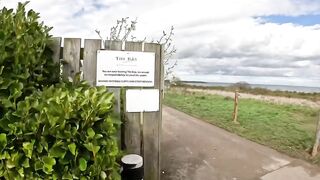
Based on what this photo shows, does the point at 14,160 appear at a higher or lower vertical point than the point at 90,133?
lower

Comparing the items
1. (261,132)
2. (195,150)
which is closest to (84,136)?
(195,150)

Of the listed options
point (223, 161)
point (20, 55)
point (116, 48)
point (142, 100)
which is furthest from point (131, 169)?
point (223, 161)

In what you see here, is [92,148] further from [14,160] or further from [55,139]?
[14,160]

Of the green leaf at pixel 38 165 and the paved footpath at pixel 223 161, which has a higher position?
the green leaf at pixel 38 165

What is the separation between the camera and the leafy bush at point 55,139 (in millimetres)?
2625

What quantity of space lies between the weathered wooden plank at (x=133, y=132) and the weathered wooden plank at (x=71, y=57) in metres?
0.69

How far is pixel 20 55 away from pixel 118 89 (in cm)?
128

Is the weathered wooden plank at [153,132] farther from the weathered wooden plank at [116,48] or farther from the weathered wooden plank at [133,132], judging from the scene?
the weathered wooden plank at [116,48]

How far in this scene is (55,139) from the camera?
268 cm

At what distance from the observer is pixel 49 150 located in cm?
264

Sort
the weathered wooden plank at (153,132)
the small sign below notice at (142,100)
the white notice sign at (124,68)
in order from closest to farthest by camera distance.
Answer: the white notice sign at (124,68) < the small sign below notice at (142,100) < the weathered wooden plank at (153,132)

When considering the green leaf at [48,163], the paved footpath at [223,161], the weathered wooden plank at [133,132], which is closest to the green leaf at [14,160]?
the green leaf at [48,163]

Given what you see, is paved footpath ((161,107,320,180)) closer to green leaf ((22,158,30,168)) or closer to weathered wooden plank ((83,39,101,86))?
weathered wooden plank ((83,39,101,86))

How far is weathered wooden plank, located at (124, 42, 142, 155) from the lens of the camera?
4.07 m
